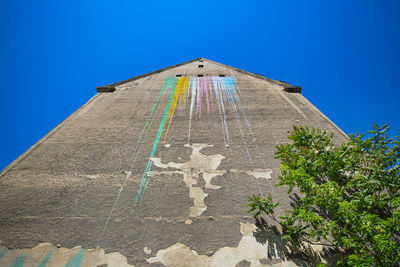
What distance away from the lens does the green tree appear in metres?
1.81

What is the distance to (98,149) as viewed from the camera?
4047 mm

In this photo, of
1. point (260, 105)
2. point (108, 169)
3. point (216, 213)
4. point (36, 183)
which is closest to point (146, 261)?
point (216, 213)

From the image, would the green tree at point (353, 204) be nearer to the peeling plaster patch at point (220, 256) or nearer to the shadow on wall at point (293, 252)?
the shadow on wall at point (293, 252)

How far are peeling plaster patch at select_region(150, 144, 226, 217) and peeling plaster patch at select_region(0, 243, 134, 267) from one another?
1.26 meters

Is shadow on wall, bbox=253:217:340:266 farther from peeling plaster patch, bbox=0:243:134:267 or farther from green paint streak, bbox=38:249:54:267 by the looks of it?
green paint streak, bbox=38:249:54:267

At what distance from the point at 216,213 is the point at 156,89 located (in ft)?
18.2

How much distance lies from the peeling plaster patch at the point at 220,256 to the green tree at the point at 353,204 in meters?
0.44

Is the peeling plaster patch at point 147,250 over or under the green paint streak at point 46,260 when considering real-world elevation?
over

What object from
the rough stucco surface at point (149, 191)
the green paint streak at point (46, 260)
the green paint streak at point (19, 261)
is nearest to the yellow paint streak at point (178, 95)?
the rough stucco surface at point (149, 191)

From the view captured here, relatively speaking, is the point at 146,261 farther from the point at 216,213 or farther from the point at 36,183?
the point at 36,183

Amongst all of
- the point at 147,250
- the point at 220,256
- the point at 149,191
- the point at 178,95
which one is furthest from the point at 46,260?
the point at 178,95

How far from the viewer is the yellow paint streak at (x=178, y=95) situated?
5.26 meters

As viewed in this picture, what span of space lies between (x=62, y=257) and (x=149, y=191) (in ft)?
4.69

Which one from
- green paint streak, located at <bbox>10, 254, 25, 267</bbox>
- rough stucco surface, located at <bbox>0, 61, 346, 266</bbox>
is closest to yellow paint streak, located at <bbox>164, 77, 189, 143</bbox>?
rough stucco surface, located at <bbox>0, 61, 346, 266</bbox>
